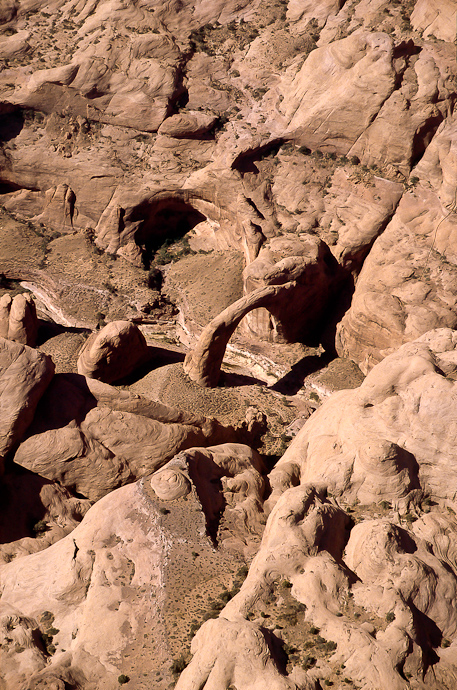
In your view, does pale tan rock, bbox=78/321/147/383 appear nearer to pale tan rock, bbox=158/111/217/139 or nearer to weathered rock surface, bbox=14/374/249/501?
weathered rock surface, bbox=14/374/249/501

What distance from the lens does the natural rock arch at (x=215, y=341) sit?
33969 mm

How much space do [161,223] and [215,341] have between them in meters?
15.3

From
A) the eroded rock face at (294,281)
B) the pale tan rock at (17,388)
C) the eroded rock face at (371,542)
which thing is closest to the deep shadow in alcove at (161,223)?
the eroded rock face at (294,281)

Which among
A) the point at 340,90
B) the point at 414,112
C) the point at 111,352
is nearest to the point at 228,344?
the point at 111,352

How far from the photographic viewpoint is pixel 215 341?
34281 mm

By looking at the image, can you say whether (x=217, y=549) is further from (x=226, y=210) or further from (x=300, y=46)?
(x=300, y=46)

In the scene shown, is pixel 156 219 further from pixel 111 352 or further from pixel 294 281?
pixel 111 352

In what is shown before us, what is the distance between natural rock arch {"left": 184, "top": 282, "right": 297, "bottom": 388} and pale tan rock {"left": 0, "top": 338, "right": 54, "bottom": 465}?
9.97 m

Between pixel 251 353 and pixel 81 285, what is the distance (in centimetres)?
1306

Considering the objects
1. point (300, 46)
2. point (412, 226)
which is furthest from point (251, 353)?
point (300, 46)

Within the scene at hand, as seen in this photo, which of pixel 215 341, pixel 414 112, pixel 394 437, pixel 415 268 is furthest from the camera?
pixel 414 112

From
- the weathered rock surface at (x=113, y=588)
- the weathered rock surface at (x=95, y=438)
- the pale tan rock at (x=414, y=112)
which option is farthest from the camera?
the pale tan rock at (x=414, y=112)

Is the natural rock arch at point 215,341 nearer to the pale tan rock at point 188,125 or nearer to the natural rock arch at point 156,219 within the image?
the natural rock arch at point 156,219

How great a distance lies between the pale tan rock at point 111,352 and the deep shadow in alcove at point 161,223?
531 inches
